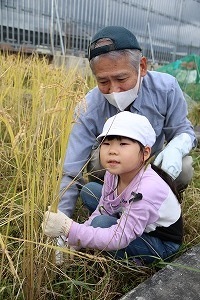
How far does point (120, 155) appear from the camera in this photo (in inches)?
41.0

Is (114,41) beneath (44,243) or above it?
above

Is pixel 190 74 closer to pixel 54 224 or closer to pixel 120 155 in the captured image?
pixel 120 155

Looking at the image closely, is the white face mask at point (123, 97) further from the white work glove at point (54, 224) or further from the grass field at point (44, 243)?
the white work glove at point (54, 224)

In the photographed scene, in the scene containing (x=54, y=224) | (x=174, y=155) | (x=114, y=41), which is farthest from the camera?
(x=174, y=155)

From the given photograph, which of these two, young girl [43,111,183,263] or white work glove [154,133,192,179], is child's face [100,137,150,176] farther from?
white work glove [154,133,192,179]

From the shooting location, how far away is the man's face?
4.24 ft

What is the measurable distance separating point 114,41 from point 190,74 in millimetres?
4044

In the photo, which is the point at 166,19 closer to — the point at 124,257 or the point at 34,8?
the point at 34,8

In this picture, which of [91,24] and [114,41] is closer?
[114,41]

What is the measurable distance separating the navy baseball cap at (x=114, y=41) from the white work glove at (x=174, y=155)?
16.8 inches

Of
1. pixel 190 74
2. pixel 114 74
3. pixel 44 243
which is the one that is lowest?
pixel 190 74

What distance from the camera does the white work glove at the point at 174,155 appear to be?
1.37 metres

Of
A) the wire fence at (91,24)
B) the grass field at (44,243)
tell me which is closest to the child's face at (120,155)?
the grass field at (44,243)

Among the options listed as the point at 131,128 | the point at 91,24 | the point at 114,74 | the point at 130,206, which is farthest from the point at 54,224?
the point at 91,24
